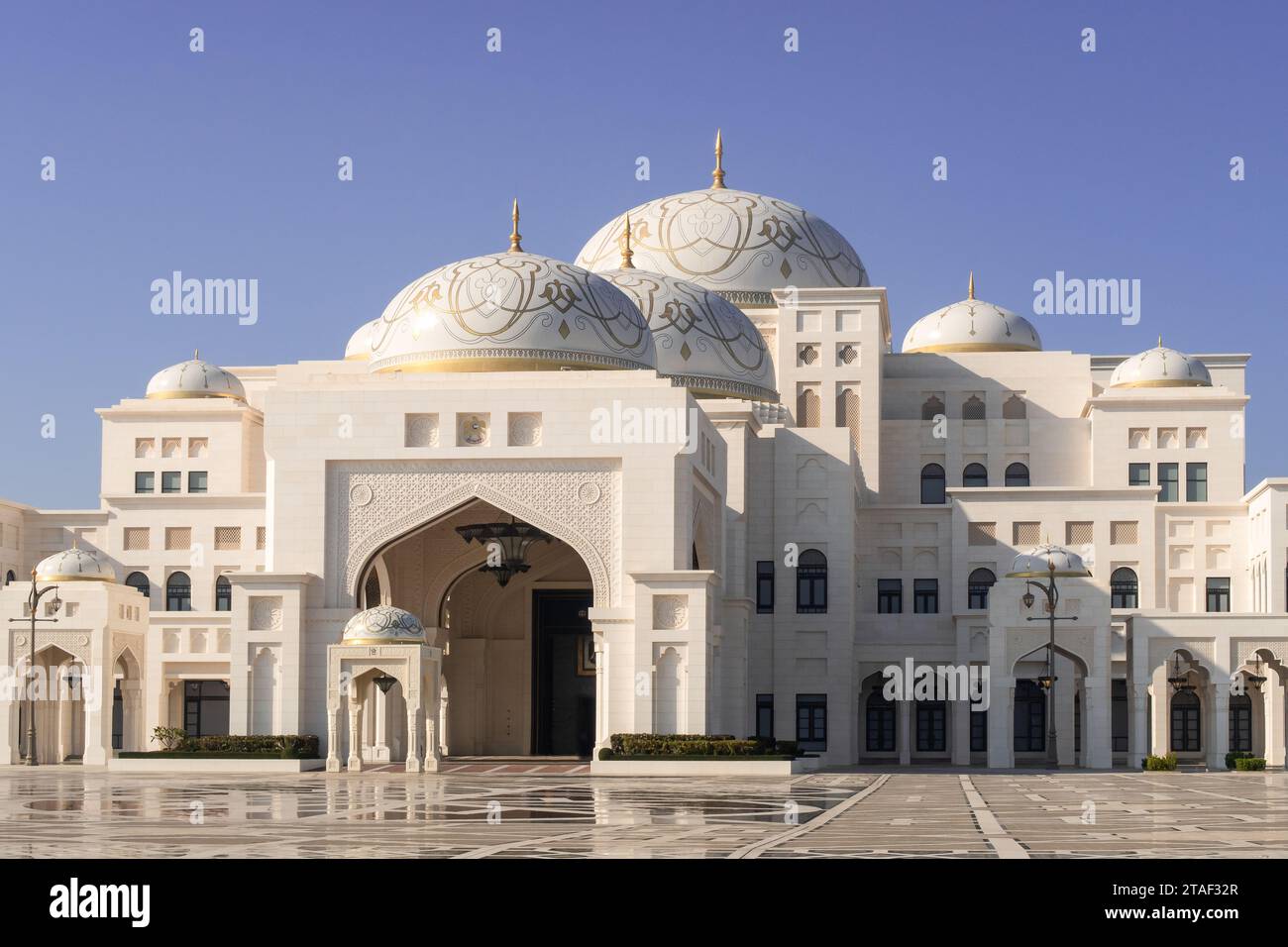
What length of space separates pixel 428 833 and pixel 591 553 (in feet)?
61.1

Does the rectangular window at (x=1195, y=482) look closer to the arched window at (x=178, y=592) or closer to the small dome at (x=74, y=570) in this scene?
the arched window at (x=178, y=592)

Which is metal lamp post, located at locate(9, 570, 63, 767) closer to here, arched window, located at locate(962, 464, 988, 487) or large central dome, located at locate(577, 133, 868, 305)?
large central dome, located at locate(577, 133, 868, 305)

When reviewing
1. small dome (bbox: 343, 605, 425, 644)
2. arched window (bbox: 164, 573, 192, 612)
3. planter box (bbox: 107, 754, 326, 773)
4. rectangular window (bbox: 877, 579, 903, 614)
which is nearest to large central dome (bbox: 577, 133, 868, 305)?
rectangular window (bbox: 877, 579, 903, 614)

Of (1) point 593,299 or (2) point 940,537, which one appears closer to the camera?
(1) point 593,299

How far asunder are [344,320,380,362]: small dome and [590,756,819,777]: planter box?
18651 mm

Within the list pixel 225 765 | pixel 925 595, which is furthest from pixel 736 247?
pixel 225 765

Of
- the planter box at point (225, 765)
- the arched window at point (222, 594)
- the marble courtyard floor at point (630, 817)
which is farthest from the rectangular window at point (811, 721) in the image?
the arched window at point (222, 594)

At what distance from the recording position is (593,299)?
40.0m

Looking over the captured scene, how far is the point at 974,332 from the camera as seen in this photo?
185ft

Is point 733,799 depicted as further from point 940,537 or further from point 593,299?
point 940,537

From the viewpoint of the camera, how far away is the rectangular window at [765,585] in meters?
45.6

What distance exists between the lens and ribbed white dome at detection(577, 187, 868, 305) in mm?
53938
